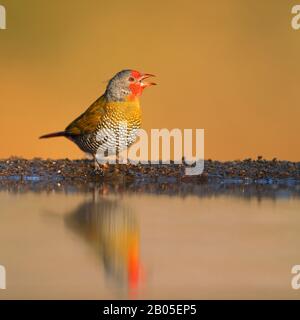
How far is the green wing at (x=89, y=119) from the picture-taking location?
24.6ft

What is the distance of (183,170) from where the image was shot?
7.44 m

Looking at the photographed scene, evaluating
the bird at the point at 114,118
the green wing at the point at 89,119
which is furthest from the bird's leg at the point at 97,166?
the green wing at the point at 89,119

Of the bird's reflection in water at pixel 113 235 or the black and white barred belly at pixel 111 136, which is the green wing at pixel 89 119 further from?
the bird's reflection in water at pixel 113 235

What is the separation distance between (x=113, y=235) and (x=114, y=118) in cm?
286

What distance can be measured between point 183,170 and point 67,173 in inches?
43.0

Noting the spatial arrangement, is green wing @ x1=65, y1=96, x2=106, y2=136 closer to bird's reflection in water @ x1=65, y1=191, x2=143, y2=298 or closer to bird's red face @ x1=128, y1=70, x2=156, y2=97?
bird's red face @ x1=128, y1=70, x2=156, y2=97

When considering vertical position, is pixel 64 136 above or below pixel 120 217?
above

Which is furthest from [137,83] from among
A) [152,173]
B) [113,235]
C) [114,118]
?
[113,235]

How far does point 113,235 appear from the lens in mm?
4652

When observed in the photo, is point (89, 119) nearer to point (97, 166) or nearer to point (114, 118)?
point (114, 118)

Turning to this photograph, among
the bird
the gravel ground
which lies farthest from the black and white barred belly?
the gravel ground

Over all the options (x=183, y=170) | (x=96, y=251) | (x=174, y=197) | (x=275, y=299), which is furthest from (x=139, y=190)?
(x=275, y=299)

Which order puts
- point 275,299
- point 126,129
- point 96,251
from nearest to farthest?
point 275,299 < point 96,251 < point 126,129

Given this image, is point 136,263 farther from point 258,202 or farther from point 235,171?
point 235,171
